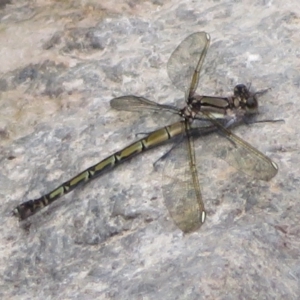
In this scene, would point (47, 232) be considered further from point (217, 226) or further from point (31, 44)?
point (31, 44)

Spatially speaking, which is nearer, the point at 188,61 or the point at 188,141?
the point at 188,141

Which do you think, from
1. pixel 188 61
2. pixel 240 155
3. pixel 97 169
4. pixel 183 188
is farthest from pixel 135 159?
pixel 188 61

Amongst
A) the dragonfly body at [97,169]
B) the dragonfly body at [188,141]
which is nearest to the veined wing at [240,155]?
the dragonfly body at [188,141]

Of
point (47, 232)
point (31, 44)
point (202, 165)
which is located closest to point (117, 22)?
point (31, 44)

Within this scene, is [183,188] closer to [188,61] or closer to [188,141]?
[188,141]

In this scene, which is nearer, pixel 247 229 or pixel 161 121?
pixel 247 229

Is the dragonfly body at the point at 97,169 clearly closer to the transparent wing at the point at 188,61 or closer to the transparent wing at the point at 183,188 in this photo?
the transparent wing at the point at 183,188
